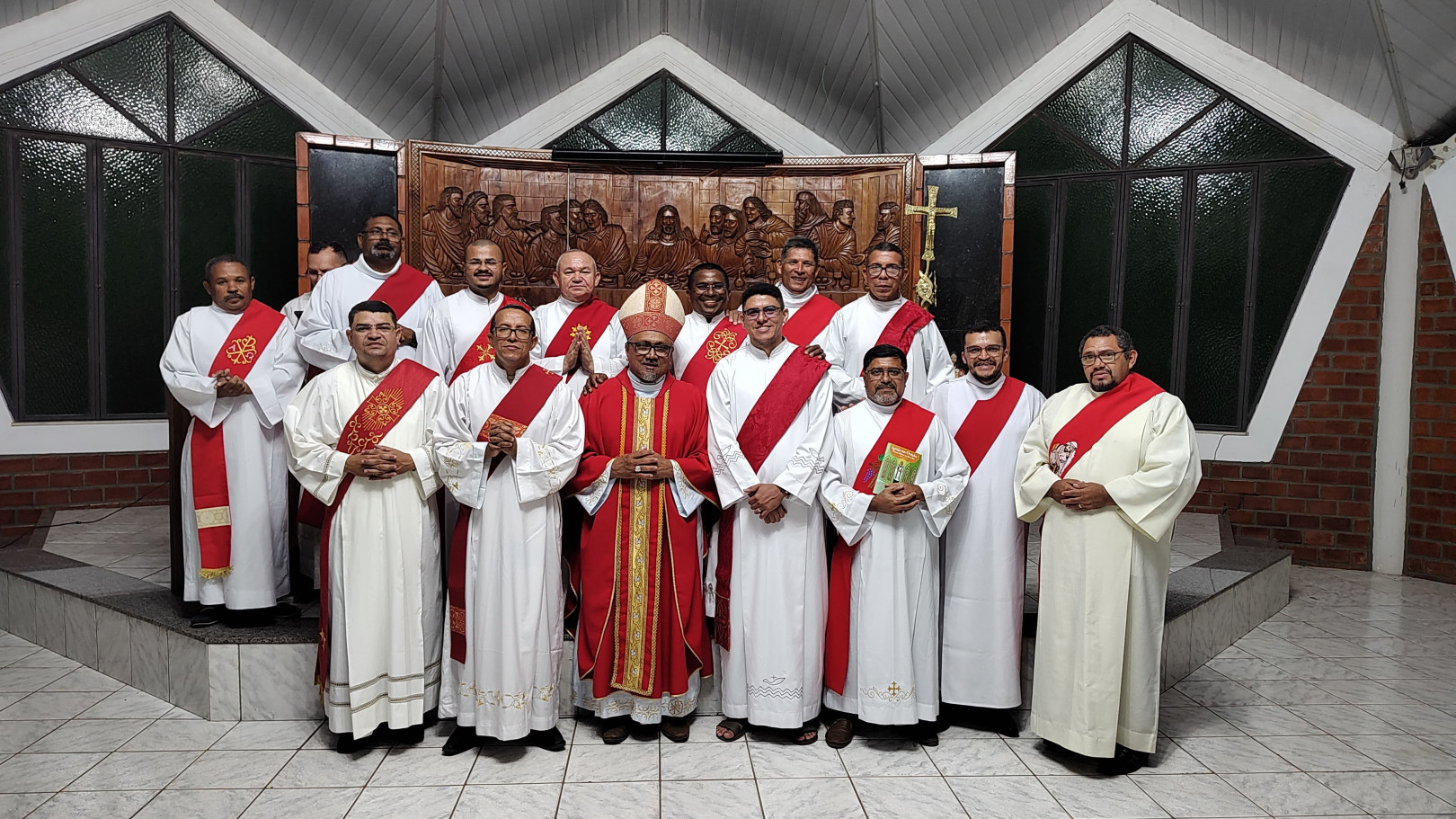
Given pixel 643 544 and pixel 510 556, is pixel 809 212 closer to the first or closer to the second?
pixel 643 544

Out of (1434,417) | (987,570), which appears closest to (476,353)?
(987,570)

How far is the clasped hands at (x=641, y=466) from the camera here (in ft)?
12.9

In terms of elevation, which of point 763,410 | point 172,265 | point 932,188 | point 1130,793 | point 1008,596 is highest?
point 932,188

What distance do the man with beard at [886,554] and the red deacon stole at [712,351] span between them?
3.02 feet

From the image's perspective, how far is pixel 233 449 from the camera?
4.48 meters

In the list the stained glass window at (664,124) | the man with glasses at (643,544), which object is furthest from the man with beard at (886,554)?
the stained glass window at (664,124)

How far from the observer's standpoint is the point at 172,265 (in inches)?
294

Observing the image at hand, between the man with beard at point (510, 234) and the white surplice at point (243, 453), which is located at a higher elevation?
the man with beard at point (510, 234)

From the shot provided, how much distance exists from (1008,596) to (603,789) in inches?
74.0

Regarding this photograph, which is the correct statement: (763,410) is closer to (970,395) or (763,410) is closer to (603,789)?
(970,395)

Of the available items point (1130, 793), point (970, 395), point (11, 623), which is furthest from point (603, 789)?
point (11, 623)

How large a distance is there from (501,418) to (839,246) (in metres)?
3.75

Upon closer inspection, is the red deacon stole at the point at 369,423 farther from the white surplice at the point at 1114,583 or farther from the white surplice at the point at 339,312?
the white surplice at the point at 1114,583

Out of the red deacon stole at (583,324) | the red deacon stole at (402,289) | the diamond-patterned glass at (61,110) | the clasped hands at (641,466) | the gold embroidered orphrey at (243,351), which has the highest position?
the diamond-patterned glass at (61,110)
